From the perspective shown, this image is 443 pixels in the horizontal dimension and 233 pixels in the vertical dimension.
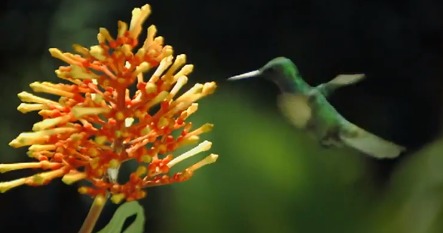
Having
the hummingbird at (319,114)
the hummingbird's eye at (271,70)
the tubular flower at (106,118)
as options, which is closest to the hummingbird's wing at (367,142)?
the hummingbird at (319,114)

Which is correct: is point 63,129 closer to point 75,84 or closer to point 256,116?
point 75,84

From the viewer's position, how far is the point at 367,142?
1.02 metres

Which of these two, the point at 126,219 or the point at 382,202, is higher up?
the point at 126,219

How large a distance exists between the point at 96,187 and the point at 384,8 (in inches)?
18.6

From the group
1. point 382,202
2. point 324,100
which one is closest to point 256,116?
point 324,100

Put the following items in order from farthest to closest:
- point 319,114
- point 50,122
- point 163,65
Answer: point 319,114 → point 163,65 → point 50,122

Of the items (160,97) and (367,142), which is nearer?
(160,97)

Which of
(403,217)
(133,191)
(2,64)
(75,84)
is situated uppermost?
(2,64)

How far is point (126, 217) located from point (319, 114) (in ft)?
1.02

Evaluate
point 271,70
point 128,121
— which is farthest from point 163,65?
point 271,70

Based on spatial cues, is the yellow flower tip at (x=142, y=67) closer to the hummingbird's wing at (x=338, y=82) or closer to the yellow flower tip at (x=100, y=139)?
the yellow flower tip at (x=100, y=139)

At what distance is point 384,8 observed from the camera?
104 centimetres

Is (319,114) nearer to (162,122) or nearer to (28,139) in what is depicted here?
(162,122)

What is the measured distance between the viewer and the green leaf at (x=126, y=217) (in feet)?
3.46
